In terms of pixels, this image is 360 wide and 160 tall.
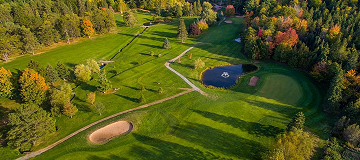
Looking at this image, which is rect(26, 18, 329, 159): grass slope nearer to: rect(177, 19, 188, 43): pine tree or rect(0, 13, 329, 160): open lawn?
rect(0, 13, 329, 160): open lawn

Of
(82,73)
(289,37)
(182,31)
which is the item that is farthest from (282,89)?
(82,73)

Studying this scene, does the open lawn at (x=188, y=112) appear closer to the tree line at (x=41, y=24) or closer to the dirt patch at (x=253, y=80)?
the dirt patch at (x=253, y=80)

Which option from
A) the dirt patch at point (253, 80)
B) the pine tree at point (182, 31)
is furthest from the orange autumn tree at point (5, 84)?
the dirt patch at point (253, 80)

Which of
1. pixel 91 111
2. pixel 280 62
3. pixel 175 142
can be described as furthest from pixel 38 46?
pixel 280 62

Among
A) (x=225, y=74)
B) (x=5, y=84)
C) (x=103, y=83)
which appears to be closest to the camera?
(x=5, y=84)

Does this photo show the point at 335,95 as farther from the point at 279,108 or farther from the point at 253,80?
the point at 253,80

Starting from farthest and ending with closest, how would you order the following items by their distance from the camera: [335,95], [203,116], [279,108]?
1. [279,108]
2. [203,116]
3. [335,95]

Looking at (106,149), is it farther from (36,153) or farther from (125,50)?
(125,50)
